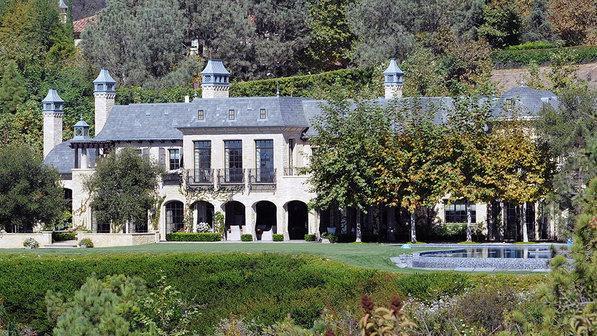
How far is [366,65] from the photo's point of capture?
86.7 m

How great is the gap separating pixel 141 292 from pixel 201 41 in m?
61.3

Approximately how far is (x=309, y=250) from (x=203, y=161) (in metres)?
16.3

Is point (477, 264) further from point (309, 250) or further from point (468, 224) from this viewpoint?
point (468, 224)

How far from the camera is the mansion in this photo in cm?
6712

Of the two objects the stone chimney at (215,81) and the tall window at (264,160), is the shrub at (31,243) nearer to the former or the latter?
the tall window at (264,160)

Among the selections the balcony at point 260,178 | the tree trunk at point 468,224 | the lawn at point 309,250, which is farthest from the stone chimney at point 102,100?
the tree trunk at point 468,224

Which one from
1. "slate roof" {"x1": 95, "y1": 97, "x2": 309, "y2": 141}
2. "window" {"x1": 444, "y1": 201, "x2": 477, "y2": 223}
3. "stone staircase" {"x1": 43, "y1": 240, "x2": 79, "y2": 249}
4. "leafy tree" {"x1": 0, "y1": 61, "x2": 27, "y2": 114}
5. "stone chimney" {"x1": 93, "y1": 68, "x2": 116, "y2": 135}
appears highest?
"leafy tree" {"x1": 0, "y1": 61, "x2": 27, "y2": 114}

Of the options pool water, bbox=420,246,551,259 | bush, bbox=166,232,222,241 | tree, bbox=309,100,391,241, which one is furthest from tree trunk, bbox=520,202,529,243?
bush, bbox=166,232,222,241

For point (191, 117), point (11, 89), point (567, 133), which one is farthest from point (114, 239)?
point (11, 89)

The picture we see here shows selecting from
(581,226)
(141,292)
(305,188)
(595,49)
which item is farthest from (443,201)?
(581,226)

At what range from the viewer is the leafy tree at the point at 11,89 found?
8744 centimetres

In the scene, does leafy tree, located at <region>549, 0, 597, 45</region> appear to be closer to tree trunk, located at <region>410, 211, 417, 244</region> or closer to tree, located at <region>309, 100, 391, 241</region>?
tree, located at <region>309, 100, 391, 241</region>

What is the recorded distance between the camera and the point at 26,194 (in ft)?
220

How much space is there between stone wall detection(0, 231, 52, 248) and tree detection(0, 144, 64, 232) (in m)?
1.81
